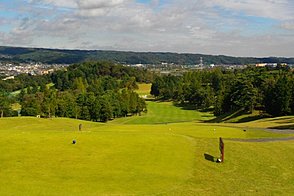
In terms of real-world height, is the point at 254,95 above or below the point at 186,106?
above

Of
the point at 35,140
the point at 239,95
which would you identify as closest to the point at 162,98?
the point at 239,95

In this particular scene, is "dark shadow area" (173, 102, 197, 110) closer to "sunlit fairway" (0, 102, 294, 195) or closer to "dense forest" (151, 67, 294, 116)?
"dense forest" (151, 67, 294, 116)

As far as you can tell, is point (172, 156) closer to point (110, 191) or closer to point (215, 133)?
point (110, 191)

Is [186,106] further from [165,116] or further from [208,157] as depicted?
[208,157]

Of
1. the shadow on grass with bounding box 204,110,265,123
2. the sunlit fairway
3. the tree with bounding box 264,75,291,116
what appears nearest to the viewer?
the sunlit fairway

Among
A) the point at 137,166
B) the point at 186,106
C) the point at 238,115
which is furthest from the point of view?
the point at 186,106

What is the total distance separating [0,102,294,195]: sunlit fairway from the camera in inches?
861

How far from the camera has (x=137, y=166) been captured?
25672 mm

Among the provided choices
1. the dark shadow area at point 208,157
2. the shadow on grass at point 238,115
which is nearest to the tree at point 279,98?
the shadow on grass at point 238,115

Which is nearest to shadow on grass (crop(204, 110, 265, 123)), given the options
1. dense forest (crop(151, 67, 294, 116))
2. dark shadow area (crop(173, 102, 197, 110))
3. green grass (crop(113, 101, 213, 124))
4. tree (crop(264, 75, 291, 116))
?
dense forest (crop(151, 67, 294, 116))

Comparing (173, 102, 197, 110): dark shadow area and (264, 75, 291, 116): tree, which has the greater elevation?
(264, 75, 291, 116): tree

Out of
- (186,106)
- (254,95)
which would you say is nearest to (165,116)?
(186,106)

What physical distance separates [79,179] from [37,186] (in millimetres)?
2629

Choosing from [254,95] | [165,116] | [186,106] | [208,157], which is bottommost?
[165,116]
